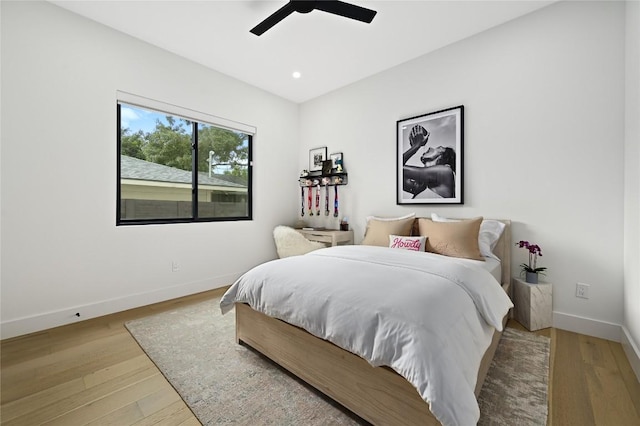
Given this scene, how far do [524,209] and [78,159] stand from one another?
403 cm

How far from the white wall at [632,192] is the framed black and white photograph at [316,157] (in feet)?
9.87

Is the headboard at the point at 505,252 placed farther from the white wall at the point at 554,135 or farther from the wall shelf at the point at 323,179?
the wall shelf at the point at 323,179

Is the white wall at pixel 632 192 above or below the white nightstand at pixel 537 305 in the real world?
above

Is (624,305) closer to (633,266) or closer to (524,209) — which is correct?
(633,266)

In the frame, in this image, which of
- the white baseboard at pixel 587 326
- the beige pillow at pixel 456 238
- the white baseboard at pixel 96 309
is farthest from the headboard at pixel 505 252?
the white baseboard at pixel 96 309

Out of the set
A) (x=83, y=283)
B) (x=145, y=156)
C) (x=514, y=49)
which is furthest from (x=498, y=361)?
(x=145, y=156)

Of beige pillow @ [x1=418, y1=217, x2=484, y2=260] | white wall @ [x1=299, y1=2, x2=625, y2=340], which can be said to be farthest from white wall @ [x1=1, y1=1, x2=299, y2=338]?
white wall @ [x1=299, y1=2, x2=625, y2=340]

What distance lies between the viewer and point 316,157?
4207 mm

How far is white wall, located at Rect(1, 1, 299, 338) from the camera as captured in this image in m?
2.15

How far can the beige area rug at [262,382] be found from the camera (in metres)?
1.34

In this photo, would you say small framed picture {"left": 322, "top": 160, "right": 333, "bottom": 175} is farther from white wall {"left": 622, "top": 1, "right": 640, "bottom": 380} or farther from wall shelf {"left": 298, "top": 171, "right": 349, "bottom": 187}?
white wall {"left": 622, "top": 1, "right": 640, "bottom": 380}

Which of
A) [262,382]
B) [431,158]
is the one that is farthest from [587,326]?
[262,382]

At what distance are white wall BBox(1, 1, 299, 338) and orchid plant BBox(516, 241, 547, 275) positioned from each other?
3.34 m

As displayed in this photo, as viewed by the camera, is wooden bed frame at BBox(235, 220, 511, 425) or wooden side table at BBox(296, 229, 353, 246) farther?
wooden side table at BBox(296, 229, 353, 246)
